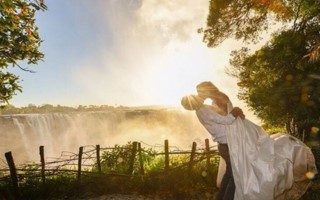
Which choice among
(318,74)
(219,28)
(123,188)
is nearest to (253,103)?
(318,74)

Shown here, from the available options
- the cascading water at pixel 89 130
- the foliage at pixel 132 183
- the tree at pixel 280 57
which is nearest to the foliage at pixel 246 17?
the tree at pixel 280 57

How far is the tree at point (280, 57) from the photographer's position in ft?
50.7

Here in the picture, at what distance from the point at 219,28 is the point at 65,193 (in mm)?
10954

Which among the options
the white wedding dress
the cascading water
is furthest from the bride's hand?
the cascading water

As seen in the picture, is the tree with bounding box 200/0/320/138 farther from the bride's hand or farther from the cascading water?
the cascading water

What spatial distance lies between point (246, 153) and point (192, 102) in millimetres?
983

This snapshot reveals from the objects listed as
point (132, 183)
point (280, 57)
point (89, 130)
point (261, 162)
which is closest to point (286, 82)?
point (280, 57)

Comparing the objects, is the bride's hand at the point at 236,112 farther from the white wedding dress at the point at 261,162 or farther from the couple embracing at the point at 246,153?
the white wedding dress at the point at 261,162

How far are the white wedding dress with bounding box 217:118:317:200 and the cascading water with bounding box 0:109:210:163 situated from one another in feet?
105

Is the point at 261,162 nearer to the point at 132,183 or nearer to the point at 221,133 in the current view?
the point at 221,133

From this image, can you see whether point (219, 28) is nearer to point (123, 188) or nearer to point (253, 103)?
point (253, 103)

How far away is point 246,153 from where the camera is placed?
409 cm

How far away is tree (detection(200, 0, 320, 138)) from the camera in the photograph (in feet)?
50.7

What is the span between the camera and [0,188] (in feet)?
37.2
